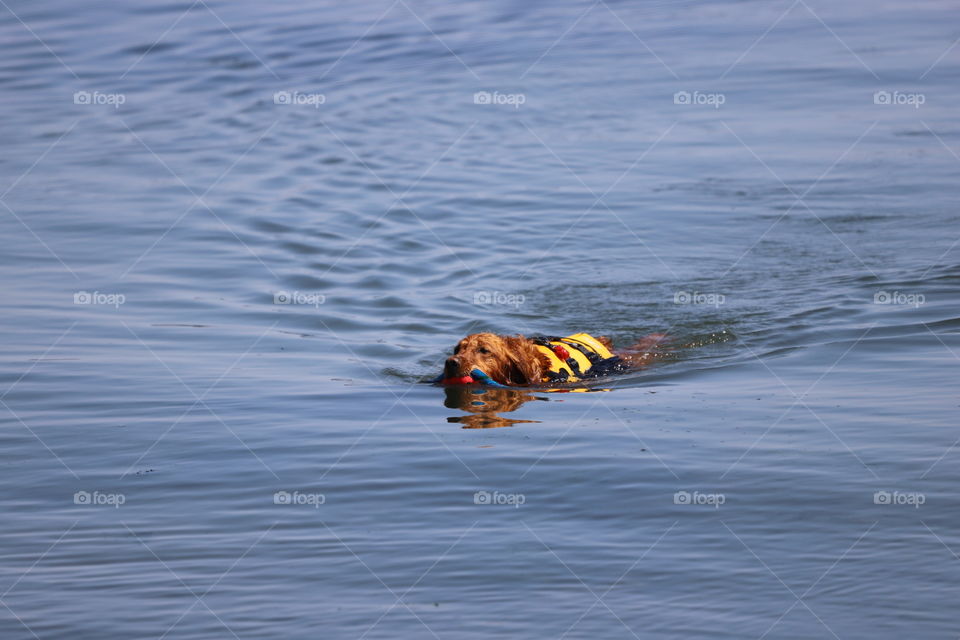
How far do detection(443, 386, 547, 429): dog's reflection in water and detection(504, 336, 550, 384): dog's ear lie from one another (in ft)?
0.46

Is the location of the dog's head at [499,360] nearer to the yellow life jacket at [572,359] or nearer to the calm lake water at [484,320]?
the yellow life jacket at [572,359]

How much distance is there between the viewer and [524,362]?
439 inches

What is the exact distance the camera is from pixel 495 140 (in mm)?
21359

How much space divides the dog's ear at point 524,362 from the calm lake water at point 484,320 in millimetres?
469

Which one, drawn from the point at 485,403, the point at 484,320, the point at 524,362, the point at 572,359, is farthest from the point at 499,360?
the point at 484,320

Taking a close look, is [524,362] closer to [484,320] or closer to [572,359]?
[572,359]

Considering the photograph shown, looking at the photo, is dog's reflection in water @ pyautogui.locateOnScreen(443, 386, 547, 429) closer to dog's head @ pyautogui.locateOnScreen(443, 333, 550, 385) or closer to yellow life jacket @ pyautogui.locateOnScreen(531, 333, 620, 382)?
dog's head @ pyautogui.locateOnScreen(443, 333, 550, 385)

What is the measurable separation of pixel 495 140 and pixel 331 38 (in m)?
8.64

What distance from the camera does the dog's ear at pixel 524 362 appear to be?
11086mm

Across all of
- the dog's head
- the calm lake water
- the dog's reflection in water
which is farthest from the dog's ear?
the calm lake water

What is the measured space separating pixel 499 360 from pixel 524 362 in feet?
0.81

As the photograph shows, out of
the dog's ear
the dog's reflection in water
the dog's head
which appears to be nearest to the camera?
the dog's reflection in water

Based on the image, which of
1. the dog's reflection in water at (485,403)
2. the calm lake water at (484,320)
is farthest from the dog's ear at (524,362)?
the calm lake water at (484,320)

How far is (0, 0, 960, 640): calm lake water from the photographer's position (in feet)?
22.8
